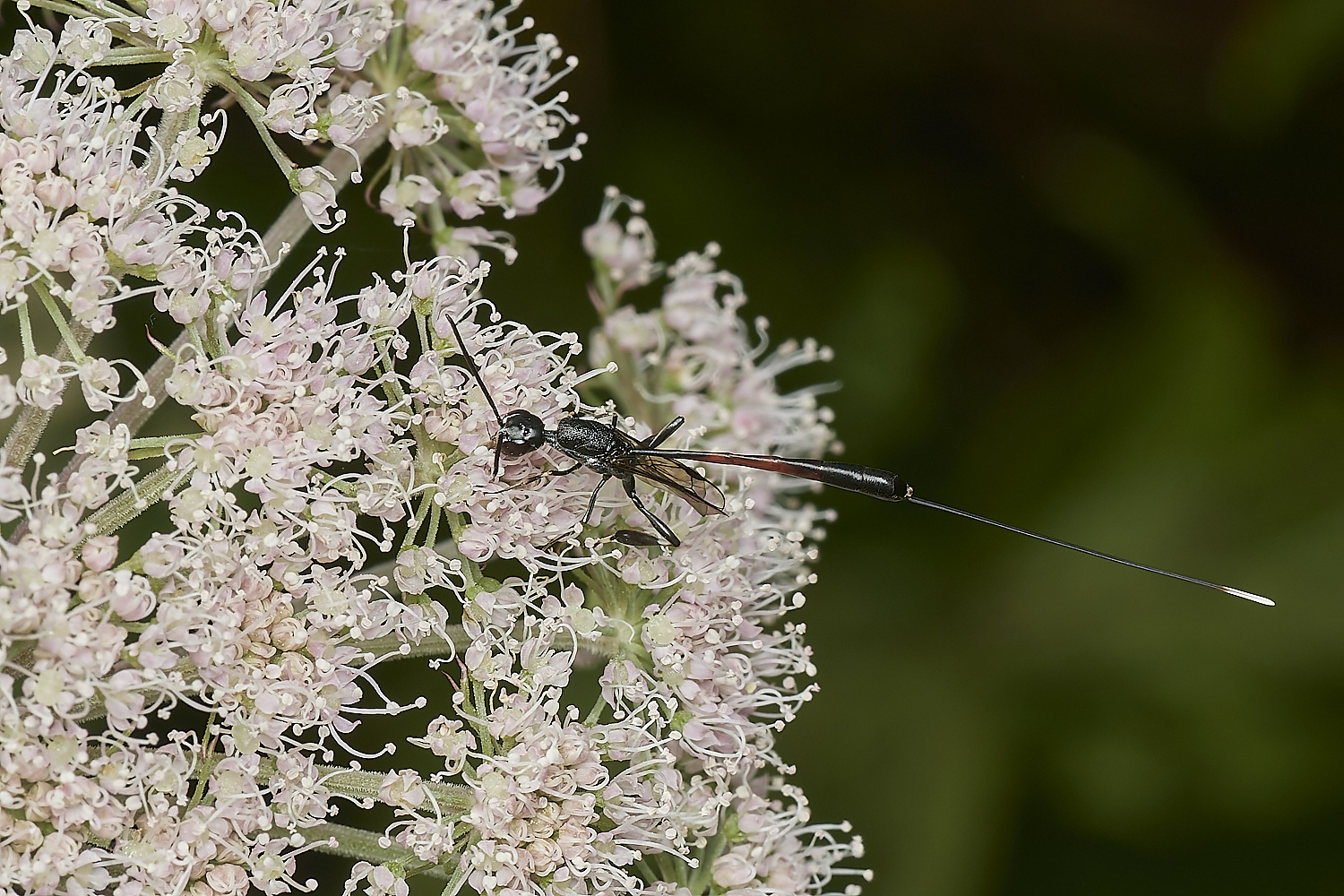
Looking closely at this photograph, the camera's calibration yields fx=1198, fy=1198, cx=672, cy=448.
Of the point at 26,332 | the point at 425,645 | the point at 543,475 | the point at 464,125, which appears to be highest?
the point at 464,125

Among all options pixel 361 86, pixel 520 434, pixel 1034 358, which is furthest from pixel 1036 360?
pixel 361 86

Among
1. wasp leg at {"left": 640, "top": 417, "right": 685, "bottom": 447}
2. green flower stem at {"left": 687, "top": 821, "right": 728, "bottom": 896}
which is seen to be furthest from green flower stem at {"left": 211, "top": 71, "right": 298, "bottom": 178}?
green flower stem at {"left": 687, "top": 821, "right": 728, "bottom": 896}

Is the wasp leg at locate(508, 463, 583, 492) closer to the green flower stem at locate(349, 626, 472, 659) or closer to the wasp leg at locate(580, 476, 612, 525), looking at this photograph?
the wasp leg at locate(580, 476, 612, 525)

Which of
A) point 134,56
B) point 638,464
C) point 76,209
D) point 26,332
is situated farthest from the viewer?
point 638,464

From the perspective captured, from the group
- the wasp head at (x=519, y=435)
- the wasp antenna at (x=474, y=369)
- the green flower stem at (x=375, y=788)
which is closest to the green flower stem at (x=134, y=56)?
the wasp antenna at (x=474, y=369)

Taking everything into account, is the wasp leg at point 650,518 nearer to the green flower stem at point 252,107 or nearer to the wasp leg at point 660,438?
the wasp leg at point 660,438

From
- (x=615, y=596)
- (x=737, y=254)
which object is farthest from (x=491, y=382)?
(x=737, y=254)

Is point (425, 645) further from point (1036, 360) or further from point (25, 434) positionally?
point (1036, 360)
